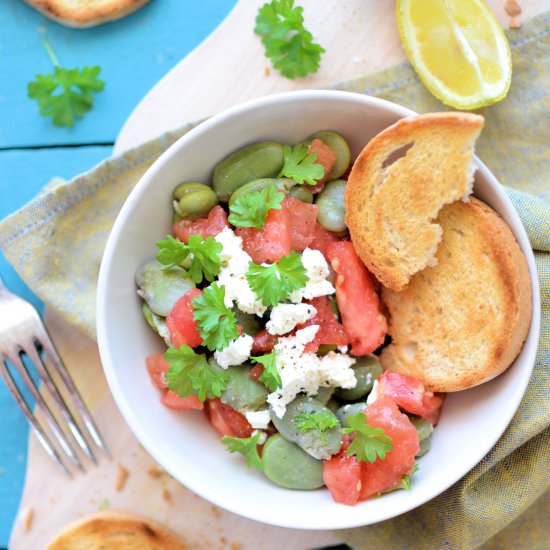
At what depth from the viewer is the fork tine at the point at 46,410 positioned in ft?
7.09

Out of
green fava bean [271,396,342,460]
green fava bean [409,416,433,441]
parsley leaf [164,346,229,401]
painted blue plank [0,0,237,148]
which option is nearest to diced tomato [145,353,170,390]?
parsley leaf [164,346,229,401]

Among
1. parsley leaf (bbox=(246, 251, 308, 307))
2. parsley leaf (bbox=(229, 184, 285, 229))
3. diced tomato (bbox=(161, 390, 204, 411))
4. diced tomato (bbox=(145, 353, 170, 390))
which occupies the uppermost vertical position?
parsley leaf (bbox=(229, 184, 285, 229))

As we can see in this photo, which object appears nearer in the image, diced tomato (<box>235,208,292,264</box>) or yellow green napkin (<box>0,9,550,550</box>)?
diced tomato (<box>235,208,292,264</box>)

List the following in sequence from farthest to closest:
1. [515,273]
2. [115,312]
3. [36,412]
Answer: [36,412] → [115,312] → [515,273]

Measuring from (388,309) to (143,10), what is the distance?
116 centimetres

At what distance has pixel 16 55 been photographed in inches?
90.6

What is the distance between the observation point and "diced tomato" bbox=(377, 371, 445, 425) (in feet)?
6.22

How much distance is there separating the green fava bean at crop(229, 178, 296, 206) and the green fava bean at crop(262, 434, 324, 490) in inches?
24.1

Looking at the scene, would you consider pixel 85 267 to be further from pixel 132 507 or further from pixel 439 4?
pixel 439 4

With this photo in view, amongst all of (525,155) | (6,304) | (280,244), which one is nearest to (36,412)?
(6,304)

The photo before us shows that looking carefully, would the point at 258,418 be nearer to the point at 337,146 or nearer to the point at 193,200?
the point at 193,200

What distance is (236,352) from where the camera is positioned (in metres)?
1.81

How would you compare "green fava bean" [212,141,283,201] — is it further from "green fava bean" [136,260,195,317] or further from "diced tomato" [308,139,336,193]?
"green fava bean" [136,260,195,317]

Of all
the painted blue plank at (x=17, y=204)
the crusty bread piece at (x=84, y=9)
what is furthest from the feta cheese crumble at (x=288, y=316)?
the crusty bread piece at (x=84, y=9)
